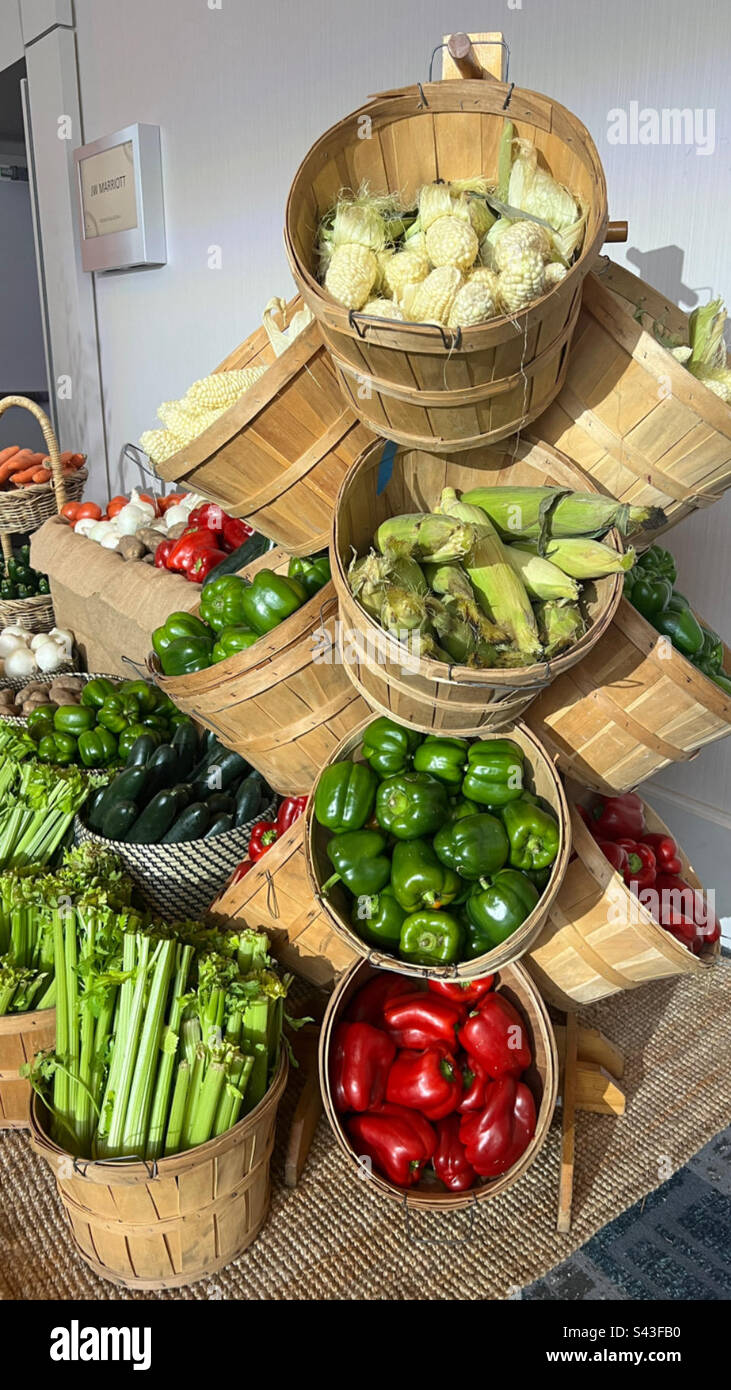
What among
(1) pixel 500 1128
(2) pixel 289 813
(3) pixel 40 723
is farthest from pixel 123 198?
(1) pixel 500 1128

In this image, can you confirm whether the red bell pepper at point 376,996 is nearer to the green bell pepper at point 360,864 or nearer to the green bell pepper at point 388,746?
the green bell pepper at point 360,864

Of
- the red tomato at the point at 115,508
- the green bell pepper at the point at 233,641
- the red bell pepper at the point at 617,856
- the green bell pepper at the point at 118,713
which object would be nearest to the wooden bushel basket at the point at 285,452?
the green bell pepper at the point at 233,641

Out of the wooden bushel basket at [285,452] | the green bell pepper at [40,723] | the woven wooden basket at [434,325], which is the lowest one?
the green bell pepper at [40,723]

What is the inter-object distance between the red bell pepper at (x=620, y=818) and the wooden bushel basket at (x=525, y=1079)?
20.1 inches

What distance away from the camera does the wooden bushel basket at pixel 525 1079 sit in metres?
1.73

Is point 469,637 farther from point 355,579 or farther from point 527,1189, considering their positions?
point 527,1189

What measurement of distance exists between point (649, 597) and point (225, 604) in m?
0.97

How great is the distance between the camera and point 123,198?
16.5ft

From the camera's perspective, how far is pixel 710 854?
2.79 metres

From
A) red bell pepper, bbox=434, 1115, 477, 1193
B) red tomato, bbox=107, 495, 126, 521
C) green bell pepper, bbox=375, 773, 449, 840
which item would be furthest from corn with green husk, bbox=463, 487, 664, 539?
red tomato, bbox=107, 495, 126, 521

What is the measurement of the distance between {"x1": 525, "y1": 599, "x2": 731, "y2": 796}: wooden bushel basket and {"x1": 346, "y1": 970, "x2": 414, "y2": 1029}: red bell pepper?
1.91 ft

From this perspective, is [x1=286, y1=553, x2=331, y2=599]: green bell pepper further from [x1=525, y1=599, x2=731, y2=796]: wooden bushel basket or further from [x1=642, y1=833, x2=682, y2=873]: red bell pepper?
[x1=642, y1=833, x2=682, y2=873]: red bell pepper

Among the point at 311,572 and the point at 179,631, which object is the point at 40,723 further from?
the point at 311,572

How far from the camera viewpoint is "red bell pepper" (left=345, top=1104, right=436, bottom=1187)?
5.86 ft
